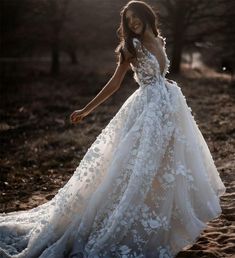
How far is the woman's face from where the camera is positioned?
486cm

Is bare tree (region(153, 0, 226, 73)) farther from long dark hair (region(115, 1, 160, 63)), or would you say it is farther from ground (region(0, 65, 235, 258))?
long dark hair (region(115, 1, 160, 63))

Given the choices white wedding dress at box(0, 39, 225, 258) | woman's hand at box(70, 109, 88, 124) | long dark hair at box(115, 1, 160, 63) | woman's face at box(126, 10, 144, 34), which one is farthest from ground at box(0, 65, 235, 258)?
woman's face at box(126, 10, 144, 34)

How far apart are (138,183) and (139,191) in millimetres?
75

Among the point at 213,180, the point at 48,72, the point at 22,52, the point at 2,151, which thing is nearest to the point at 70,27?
the point at 48,72

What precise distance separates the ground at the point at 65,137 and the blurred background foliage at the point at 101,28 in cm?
426

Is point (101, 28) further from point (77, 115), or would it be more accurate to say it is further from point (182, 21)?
point (77, 115)

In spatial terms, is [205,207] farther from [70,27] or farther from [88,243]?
[70,27]

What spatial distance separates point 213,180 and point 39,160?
5.68 meters

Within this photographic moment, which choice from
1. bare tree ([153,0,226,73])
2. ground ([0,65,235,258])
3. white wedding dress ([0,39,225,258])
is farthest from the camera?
bare tree ([153,0,226,73])

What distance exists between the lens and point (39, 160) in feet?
34.6

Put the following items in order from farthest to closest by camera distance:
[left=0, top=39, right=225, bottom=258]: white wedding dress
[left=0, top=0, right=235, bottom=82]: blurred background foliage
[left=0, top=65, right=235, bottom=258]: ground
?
[left=0, top=0, right=235, bottom=82]: blurred background foliage, [left=0, top=65, right=235, bottom=258]: ground, [left=0, top=39, right=225, bottom=258]: white wedding dress

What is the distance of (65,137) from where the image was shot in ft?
40.3

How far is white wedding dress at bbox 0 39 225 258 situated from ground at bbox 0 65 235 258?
0.50 m

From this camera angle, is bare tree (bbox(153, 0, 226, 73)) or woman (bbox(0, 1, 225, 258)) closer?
woman (bbox(0, 1, 225, 258))
